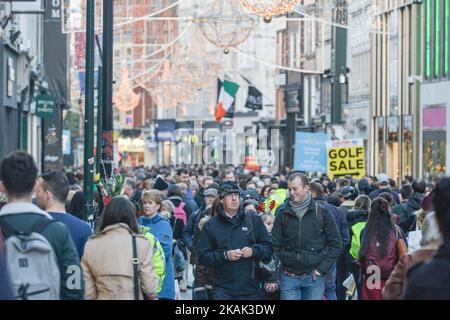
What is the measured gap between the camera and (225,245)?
12.2 meters

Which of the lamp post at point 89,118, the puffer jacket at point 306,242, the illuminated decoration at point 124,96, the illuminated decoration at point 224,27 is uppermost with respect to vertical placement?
the illuminated decoration at point 224,27

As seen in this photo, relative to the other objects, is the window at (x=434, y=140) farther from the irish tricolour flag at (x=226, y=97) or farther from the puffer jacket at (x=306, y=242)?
the puffer jacket at (x=306, y=242)

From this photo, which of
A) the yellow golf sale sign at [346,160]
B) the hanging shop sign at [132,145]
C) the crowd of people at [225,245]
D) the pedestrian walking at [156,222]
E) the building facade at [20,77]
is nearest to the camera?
the crowd of people at [225,245]

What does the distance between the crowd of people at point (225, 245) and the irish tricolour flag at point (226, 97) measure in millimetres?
35918

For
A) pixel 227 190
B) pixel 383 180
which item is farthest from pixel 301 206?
pixel 383 180

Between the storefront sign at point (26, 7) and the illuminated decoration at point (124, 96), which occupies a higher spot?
the storefront sign at point (26, 7)

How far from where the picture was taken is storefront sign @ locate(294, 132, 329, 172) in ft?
107

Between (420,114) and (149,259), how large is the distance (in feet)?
143

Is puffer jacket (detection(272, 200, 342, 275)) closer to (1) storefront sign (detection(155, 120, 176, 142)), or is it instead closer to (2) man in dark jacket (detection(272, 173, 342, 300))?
(2) man in dark jacket (detection(272, 173, 342, 300))

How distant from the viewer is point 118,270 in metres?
9.48

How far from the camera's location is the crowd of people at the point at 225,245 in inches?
311

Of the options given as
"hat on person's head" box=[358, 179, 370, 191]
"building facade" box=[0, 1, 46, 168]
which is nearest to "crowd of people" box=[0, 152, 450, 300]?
"hat on person's head" box=[358, 179, 370, 191]

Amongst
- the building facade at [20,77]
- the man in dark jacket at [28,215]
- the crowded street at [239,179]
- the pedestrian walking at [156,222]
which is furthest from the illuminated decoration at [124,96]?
the man in dark jacket at [28,215]

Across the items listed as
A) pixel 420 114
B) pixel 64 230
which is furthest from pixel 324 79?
pixel 64 230
